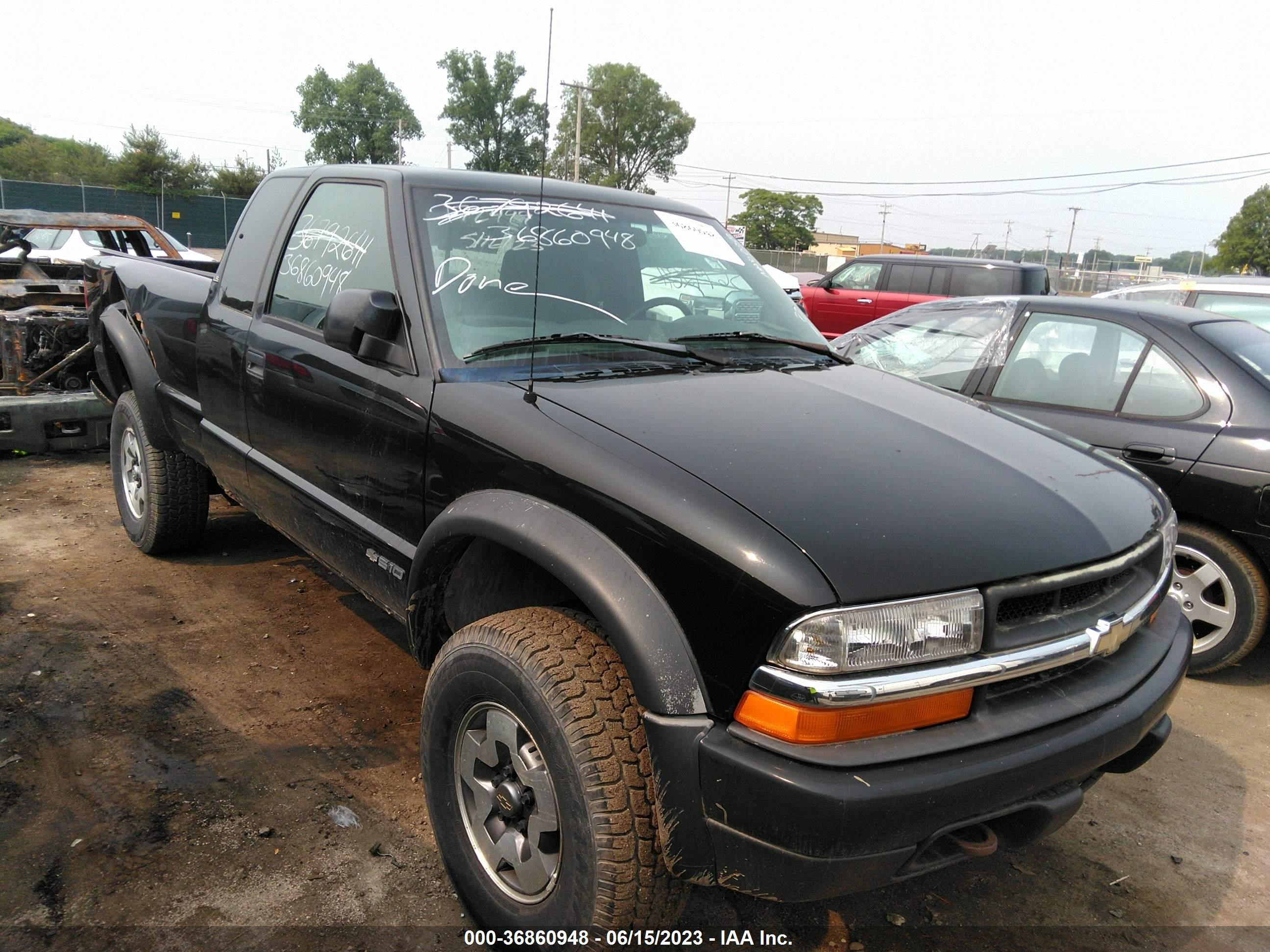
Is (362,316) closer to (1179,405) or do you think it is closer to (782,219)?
(1179,405)

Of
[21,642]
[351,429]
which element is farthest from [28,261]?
[351,429]

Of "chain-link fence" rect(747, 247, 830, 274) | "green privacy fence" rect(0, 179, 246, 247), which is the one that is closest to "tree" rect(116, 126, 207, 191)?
"green privacy fence" rect(0, 179, 246, 247)

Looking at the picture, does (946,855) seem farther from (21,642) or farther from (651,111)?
(651,111)

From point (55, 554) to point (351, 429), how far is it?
9.75 feet

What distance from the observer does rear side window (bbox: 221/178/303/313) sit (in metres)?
3.54

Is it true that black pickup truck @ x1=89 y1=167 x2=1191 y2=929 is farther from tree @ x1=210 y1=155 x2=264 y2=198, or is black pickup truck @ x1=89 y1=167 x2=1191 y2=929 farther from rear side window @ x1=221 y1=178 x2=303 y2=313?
tree @ x1=210 y1=155 x2=264 y2=198

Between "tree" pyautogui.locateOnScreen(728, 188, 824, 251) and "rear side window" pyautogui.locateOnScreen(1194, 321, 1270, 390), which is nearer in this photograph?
"rear side window" pyautogui.locateOnScreen(1194, 321, 1270, 390)

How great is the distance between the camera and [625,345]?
8.71ft

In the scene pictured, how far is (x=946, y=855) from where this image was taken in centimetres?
179

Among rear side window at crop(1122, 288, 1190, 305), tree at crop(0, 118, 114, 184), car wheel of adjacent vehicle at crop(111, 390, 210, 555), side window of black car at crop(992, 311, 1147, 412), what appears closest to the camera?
side window of black car at crop(992, 311, 1147, 412)

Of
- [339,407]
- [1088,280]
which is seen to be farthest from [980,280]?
[1088,280]

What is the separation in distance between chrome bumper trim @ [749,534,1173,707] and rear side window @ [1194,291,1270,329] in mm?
5931

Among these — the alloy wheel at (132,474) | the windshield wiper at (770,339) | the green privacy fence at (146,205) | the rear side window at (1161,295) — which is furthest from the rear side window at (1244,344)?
Answer: the green privacy fence at (146,205)

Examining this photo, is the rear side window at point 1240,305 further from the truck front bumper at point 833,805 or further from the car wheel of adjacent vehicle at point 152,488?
the car wheel of adjacent vehicle at point 152,488
